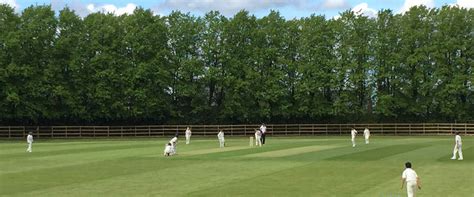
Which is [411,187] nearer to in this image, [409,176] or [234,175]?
[409,176]

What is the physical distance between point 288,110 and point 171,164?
168ft

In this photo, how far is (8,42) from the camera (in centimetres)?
7344

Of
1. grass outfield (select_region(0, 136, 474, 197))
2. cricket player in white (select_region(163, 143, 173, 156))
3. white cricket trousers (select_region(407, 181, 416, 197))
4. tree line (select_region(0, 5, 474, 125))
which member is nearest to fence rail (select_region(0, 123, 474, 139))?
tree line (select_region(0, 5, 474, 125))

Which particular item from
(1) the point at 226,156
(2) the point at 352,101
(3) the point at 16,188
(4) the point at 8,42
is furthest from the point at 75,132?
(3) the point at 16,188

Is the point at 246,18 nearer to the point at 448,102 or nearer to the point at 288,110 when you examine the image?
the point at 288,110

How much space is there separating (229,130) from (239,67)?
9.04m

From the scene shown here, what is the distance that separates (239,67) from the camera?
82938mm

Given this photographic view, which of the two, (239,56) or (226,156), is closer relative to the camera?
(226,156)

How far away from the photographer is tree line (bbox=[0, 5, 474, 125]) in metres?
77.6

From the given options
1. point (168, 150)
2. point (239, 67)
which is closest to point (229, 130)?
point (239, 67)

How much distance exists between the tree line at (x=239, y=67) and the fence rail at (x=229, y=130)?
2.06 m

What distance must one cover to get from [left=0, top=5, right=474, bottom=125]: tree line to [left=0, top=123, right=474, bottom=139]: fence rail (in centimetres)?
206

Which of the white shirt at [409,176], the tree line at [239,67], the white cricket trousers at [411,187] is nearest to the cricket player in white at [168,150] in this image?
the white shirt at [409,176]

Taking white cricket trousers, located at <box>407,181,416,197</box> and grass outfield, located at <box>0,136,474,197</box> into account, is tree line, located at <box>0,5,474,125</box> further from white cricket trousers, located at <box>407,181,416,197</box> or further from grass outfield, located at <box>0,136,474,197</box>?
white cricket trousers, located at <box>407,181,416,197</box>
